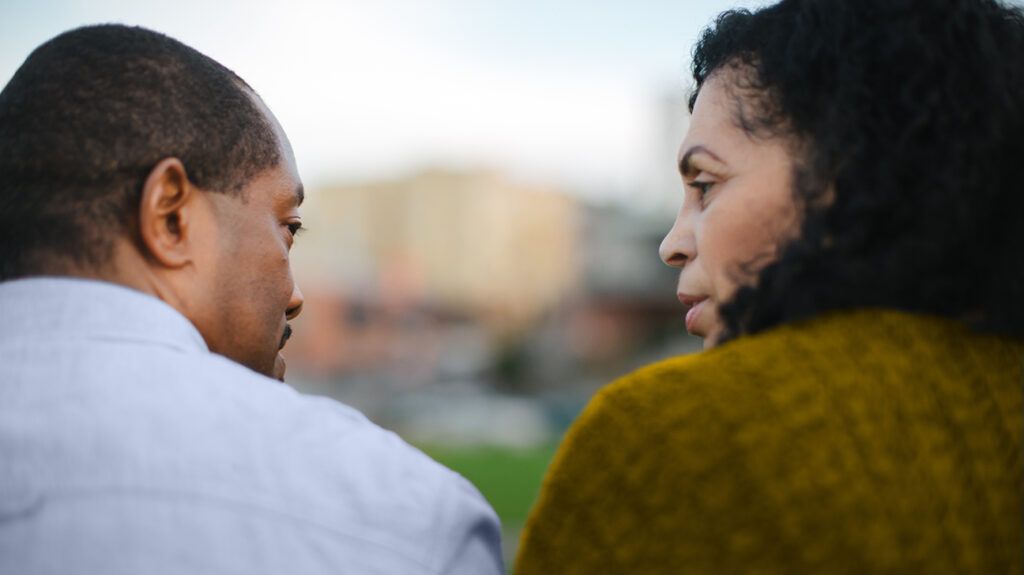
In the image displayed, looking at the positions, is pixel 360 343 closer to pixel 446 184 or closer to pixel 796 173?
pixel 446 184

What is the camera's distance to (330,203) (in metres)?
88.7

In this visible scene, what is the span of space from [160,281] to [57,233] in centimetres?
21

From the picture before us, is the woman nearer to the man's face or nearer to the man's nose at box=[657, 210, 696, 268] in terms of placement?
the man's nose at box=[657, 210, 696, 268]

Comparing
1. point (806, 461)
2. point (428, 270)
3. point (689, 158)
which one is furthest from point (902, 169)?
point (428, 270)

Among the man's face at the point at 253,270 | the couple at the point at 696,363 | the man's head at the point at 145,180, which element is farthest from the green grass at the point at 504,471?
the couple at the point at 696,363

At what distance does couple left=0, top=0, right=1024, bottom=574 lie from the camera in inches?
55.1

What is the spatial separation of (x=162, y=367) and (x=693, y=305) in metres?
1.05

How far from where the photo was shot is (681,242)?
202 centimetres

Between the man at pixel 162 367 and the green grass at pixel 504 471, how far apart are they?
1132 cm

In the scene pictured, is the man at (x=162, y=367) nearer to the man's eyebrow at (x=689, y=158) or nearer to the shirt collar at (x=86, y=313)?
the shirt collar at (x=86, y=313)

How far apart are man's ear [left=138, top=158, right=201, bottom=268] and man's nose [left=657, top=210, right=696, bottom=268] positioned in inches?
39.4

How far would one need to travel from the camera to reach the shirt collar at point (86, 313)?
65.4 inches

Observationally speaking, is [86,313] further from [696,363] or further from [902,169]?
[902,169]

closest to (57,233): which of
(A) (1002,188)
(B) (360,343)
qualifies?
(A) (1002,188)
